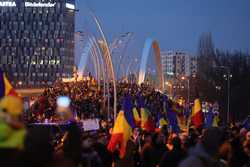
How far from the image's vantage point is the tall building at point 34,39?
181 metres

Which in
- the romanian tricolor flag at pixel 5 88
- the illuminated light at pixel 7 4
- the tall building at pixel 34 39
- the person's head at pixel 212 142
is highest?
the illuminated light at pixel 7 4

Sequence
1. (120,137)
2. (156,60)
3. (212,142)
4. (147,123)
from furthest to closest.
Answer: (156,60)
(147,123)
(120,137)
(212,142)

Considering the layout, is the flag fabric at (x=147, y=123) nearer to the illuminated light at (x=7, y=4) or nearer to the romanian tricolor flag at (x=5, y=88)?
the romanian tricolor flag at (x=5, y=88)

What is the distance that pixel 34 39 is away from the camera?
182 metres

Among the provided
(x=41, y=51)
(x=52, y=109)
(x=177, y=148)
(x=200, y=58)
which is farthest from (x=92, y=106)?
(x=41, y=51)

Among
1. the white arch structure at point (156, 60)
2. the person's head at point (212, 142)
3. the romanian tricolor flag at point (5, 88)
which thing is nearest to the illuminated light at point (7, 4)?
the white arch structure at point (156, 60)

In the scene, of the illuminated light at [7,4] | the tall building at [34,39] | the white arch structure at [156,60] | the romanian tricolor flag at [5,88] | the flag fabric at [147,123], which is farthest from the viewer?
the illuminated light at [7,4]

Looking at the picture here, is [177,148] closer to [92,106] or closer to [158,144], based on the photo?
[158,144]

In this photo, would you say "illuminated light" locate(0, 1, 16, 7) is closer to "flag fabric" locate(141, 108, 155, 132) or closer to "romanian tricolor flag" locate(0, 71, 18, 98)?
"flag fabric" locate(141, 108, 155, 132)

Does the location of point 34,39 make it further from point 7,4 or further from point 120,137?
point 120,137

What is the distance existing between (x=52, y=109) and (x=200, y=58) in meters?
56.1

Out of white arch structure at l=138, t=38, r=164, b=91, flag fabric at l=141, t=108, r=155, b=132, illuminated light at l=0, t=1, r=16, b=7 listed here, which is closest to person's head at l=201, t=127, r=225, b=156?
flag fabric at l=141, t=108, r=155, b=132

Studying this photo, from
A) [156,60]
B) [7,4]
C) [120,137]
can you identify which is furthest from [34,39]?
[120,137]

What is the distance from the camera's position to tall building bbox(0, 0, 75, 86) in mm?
181375
